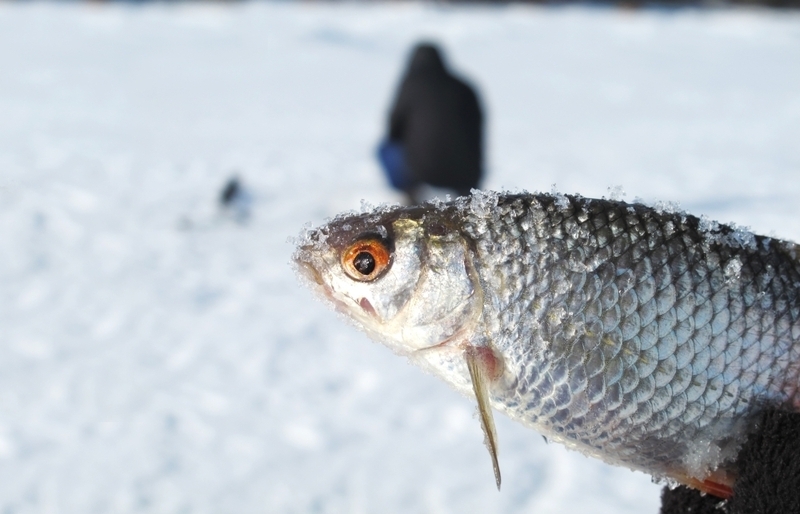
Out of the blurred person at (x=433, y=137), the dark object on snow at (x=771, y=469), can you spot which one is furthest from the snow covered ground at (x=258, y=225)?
the dark object on snow at (x=771, y=469)

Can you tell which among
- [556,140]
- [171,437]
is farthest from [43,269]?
[556,140]

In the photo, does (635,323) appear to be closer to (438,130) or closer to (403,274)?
(403,274)

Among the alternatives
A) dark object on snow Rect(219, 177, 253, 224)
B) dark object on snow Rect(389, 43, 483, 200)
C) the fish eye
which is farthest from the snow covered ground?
the fish eye

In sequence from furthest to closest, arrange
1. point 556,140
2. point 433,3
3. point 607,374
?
point 433,3 < point 556,140 < point 607,374

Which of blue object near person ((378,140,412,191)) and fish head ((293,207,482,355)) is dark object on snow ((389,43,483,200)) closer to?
blue object near person ((378,140,412,191))

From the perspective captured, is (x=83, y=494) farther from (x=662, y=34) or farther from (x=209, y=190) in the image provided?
(x=662, y=34)

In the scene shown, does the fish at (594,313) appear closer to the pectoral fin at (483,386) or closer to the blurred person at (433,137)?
the pectoral fin at (483,386)
